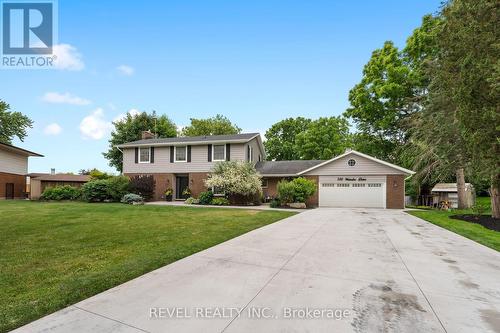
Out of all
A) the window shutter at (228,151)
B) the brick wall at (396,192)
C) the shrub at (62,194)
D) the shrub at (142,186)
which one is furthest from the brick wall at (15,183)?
the brick wall at (396,192)

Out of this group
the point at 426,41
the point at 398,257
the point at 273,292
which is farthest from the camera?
the point at 426,41

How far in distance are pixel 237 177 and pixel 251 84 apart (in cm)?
754

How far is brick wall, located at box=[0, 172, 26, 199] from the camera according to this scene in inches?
965

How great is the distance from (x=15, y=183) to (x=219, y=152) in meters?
21.2

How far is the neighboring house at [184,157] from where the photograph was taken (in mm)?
21625

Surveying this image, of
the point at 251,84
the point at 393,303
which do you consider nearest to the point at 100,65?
the point at 251,84

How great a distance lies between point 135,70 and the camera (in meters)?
17.2

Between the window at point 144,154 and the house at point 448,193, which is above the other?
the window at point 144,154

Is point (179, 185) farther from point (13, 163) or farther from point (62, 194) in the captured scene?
point (13, 163)

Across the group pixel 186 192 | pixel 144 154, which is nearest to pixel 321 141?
pixel 186 192

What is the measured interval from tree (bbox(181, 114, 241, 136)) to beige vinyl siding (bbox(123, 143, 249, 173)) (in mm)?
16941

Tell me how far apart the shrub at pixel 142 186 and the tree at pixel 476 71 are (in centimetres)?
1954

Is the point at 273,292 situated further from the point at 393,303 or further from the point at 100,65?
the point at 100,65

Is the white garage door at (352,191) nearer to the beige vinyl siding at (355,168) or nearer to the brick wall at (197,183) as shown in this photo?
the beige vinyl siding at (355,168)
